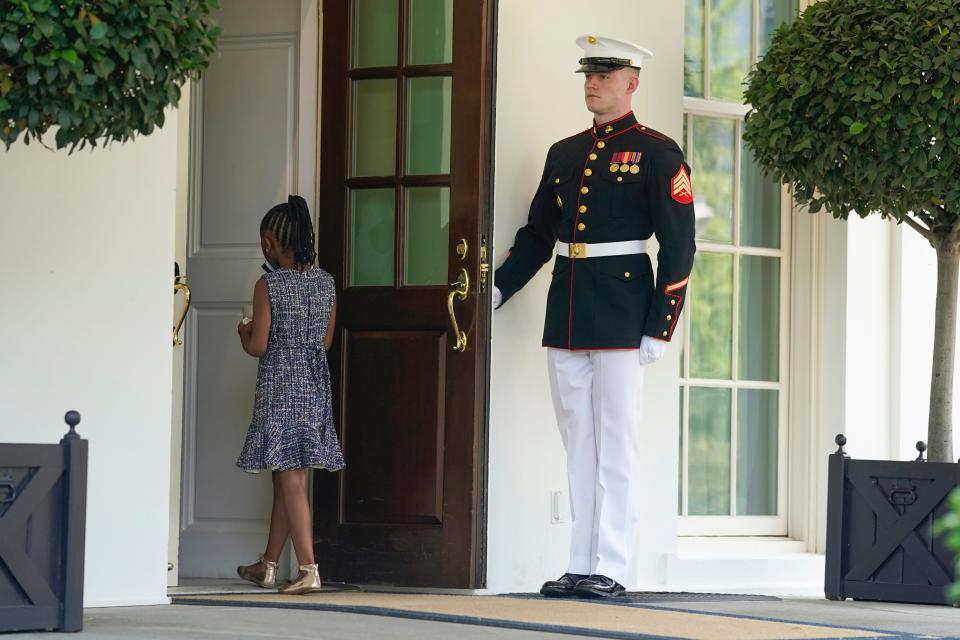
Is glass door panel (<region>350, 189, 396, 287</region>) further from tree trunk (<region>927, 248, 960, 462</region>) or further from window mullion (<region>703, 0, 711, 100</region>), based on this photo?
tree trunk (<region>927, 248, 960, 462</region>)

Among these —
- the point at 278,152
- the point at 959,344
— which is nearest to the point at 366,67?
the point at 278,152

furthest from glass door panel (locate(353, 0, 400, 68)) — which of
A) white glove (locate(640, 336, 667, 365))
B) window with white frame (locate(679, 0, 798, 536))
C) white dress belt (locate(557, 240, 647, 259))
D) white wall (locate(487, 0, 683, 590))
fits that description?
window with white frame (locate(679, 0, 798, 536))

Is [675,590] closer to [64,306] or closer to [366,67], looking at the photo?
[366,67]

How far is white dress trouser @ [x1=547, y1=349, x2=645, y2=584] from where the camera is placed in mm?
4969

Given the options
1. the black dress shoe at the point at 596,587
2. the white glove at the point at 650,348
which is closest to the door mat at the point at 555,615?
the black dress shoe at the point at 596,587

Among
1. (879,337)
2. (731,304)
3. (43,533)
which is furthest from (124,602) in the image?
(879,337)

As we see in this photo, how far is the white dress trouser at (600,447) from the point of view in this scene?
4.97 meters

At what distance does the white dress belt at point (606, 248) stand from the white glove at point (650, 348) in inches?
11.4

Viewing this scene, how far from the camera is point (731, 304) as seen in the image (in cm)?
636

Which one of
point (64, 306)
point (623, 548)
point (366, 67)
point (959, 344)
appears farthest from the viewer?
point (959, 344)

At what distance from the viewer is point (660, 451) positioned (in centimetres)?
577

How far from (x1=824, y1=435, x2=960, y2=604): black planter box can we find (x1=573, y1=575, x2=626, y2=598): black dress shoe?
0.77 metres

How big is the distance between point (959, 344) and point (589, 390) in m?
2.41

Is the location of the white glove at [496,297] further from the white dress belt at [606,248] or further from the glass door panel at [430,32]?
the glass door panel at [430,32]
